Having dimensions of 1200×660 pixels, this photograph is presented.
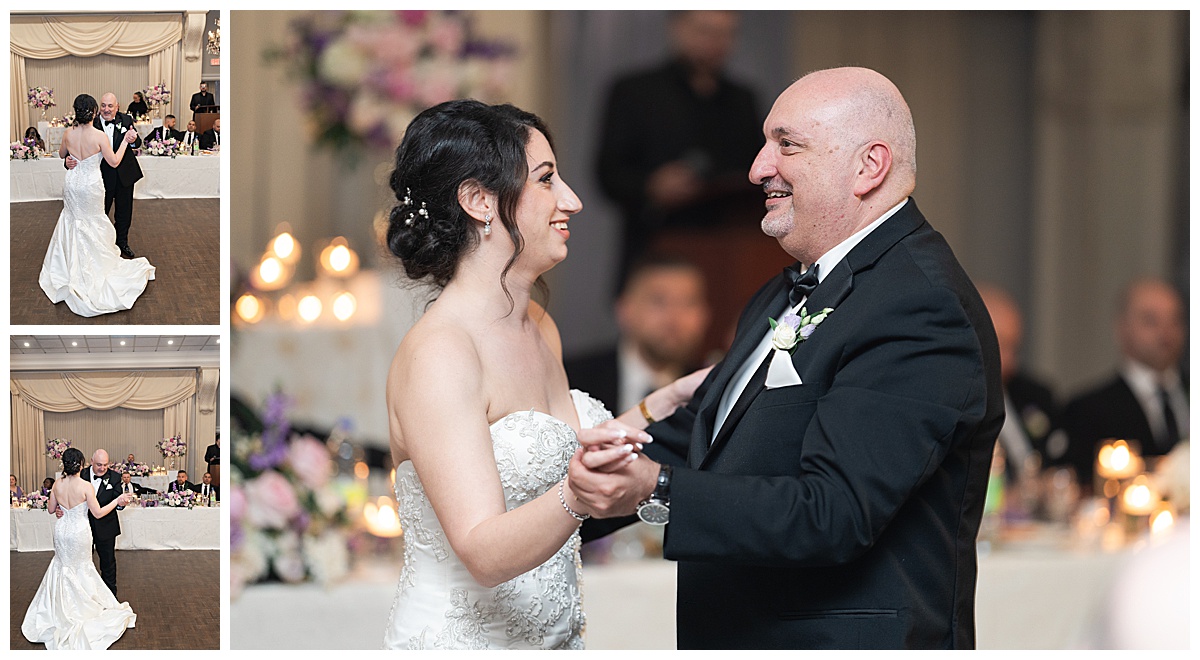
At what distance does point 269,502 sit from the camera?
14.0ft

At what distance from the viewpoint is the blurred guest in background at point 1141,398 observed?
6.07 m

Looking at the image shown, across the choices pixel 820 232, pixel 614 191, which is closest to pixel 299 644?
pixel 820 232

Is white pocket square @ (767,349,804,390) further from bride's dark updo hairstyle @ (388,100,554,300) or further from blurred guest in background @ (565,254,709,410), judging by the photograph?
blurred guest in background @ (565,254,709,410)

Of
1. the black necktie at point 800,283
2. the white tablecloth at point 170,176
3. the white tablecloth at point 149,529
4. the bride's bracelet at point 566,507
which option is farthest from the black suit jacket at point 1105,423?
the white tablecloth at point 170,176

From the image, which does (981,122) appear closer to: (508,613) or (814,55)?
(814,55)

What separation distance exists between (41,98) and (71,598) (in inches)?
44.6

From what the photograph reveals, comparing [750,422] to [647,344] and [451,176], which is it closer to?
[451,176]

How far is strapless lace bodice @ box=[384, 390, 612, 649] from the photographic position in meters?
2.60

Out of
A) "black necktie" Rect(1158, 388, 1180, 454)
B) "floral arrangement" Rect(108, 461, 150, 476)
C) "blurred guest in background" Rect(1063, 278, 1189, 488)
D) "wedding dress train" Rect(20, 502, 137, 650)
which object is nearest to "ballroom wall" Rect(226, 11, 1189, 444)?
"blurred guest in background" Rect(1063, 278, 1189, 488)

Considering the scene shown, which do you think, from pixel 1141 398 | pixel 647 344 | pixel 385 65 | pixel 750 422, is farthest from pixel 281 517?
pixel 1141 398

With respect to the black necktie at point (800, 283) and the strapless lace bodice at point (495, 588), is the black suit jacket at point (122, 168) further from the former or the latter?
the black necktie at point (800, 283)

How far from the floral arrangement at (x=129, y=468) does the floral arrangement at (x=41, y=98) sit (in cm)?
82

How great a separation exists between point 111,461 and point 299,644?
1754 mm

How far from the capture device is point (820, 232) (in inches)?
101
